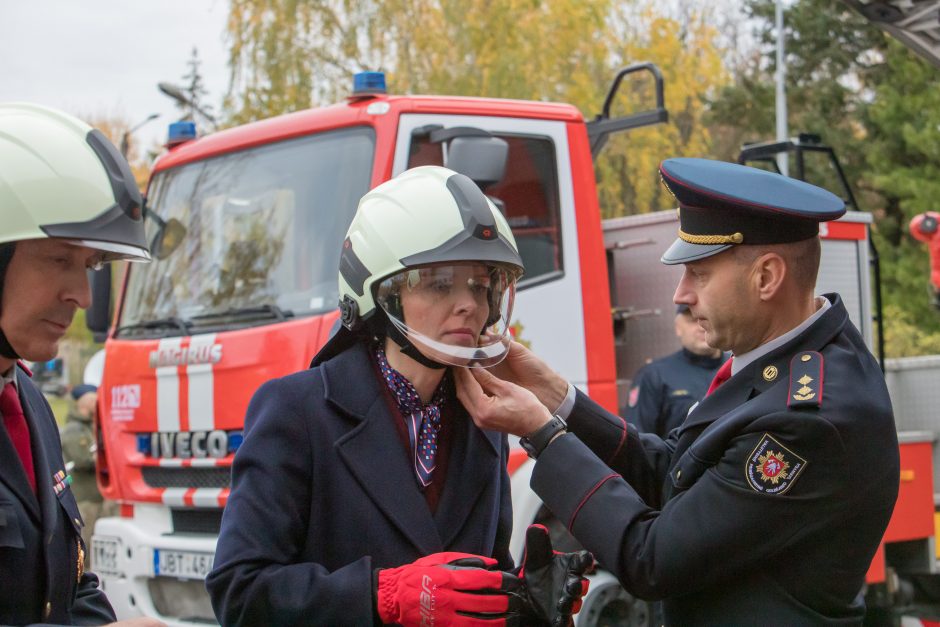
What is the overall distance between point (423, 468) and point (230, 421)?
3.02m

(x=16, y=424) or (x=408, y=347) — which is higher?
(x=408, y=347)

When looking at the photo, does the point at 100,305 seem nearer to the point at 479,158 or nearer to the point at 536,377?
the point at 479,158

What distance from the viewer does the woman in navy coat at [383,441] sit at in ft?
7.49

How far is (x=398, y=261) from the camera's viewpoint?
8.32 feet

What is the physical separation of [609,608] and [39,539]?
3.94 m

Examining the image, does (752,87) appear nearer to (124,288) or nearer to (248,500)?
(124,288)

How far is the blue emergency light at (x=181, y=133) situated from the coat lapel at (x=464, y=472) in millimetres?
4238

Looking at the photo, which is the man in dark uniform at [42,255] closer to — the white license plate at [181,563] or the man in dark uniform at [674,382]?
the white license plate at [181,563]

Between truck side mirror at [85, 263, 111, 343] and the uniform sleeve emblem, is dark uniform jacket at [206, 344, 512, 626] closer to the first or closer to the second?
the uniform sleeve emblem

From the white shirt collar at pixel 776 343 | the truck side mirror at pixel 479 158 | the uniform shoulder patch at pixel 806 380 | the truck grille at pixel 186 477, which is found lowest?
the truck grille at pixel 186 477

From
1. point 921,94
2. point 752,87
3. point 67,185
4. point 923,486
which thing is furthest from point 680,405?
point 752,87

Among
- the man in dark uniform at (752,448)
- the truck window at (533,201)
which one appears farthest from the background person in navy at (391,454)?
the truck window at (533,201)

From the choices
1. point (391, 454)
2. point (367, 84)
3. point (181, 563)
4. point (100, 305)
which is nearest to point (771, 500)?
point (391, 454)

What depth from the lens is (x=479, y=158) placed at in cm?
488
